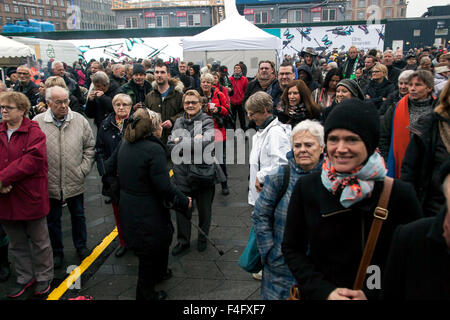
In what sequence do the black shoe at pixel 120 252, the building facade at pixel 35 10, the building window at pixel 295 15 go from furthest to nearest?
the building facade at pixel 35 10
the building window at pixel 295 15
the black shoe at pixel 120 252

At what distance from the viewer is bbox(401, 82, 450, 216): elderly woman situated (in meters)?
2.46

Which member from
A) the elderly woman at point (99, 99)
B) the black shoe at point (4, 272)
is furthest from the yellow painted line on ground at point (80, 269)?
the elderly woman at point (99, 99)

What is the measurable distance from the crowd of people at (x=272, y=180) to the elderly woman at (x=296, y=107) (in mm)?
12

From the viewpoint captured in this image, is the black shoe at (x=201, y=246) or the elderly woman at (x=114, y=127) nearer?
the black shoe at (x=201, y=246)

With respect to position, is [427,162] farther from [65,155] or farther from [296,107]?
[65,155]

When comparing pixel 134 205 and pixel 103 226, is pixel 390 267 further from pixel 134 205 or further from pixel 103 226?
pixel 103 226

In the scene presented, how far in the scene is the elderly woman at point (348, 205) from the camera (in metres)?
1.47

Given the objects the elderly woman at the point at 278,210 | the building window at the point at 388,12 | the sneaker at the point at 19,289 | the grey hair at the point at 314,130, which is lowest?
the sneaker at the point at 19,289

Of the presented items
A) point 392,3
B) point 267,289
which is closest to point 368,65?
point 267,289

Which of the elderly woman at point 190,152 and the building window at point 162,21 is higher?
the building window at point 162,21

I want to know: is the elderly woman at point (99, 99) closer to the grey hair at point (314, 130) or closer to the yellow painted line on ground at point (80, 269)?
the yellow painted line on ground at point (80, 269)


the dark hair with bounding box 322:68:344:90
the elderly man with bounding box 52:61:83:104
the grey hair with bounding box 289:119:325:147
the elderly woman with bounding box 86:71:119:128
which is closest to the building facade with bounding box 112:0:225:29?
the elderly man with bounding box 52:61:83:104

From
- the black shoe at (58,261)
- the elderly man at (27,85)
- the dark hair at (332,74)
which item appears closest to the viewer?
the black shoe at (58,261)

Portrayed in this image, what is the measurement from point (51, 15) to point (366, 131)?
4463 inches
